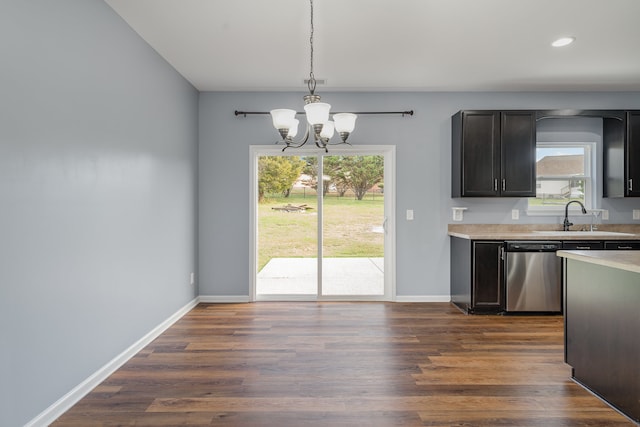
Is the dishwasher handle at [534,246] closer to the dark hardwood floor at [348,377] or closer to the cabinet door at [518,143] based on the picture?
the cabinet door at [518,143]

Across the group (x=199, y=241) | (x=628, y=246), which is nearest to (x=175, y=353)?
(x=199, y=241)

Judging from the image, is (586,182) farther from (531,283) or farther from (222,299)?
(222,299)

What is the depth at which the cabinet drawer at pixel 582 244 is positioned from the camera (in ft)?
13.4

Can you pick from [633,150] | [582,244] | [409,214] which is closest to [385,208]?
[409,214]

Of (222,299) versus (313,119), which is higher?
(313,119)

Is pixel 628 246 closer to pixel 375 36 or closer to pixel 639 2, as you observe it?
pixel 639 2

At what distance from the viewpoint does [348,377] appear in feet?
8.55

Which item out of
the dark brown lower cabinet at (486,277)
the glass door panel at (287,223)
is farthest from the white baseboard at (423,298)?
the glass door panel at (287,223)

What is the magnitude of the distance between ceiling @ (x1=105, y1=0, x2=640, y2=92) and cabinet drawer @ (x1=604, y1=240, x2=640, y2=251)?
1.83 m

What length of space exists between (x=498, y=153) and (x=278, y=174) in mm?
2643

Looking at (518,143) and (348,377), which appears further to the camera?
(518,143)

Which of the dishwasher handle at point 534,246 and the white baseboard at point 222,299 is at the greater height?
the dishwasher handle at point 534,246

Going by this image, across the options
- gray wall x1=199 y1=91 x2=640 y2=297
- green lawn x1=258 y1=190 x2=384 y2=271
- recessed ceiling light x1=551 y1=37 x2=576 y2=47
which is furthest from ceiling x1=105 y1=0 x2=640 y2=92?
green lawn x1=258 y1=190 x2=384 y2=271

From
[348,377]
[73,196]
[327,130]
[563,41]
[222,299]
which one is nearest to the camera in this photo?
[73,196]
